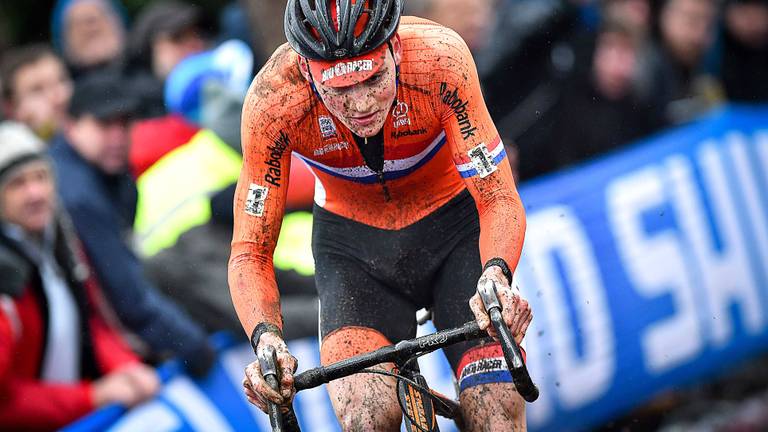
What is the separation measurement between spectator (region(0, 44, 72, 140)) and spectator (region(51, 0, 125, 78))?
0.53 meters

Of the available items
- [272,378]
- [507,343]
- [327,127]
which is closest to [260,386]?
[272,378]

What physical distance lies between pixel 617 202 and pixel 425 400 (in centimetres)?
487

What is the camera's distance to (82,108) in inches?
351

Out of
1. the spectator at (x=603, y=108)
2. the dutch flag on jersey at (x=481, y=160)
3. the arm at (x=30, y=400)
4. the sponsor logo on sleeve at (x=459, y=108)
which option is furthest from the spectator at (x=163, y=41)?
the dutch flag on jersey at (x=481, y=160)

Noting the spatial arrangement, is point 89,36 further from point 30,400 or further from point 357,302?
point 357,302

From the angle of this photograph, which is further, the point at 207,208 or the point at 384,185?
the point at 207,208

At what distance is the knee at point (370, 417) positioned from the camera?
5855 mm

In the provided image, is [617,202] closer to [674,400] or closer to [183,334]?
[674,400]

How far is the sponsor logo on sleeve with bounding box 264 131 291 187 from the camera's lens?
5965 mm

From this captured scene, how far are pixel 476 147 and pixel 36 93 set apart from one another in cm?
562

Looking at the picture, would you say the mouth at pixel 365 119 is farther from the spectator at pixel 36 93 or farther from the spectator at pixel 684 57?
the spectator at pixel 684 57

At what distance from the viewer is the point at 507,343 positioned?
5.31 m

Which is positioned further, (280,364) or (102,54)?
(102,54)

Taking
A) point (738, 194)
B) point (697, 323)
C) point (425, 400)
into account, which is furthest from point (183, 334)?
point (738, 194)
